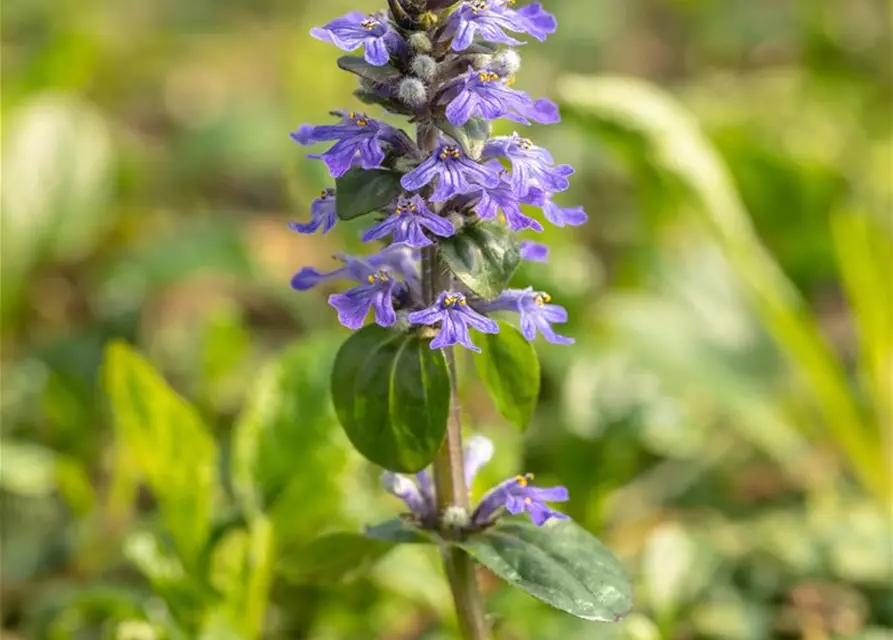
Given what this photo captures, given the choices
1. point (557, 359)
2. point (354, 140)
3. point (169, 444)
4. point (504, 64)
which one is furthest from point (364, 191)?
point (557, 359)

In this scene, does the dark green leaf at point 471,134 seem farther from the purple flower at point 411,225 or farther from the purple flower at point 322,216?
the purple flower at point 322,216

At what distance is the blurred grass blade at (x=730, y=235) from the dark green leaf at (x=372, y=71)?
1.51 metres

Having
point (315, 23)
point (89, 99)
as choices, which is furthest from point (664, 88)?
point (89, 99)

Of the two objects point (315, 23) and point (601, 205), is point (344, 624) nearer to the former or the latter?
point (601, 205)

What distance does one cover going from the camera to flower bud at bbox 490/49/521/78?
1.76 meters

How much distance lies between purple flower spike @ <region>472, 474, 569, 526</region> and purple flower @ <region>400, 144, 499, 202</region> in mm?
547

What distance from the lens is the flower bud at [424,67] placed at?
1.69 meters

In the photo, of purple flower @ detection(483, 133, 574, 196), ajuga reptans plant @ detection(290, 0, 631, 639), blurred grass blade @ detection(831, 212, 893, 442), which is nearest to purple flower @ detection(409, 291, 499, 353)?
ajuga reptans plant @ detection(290, 0, 631, 639)

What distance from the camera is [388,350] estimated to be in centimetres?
182

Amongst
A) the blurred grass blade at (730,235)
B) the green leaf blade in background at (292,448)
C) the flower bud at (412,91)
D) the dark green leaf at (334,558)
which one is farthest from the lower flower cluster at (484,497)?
the blurred grass blade at (730,235)

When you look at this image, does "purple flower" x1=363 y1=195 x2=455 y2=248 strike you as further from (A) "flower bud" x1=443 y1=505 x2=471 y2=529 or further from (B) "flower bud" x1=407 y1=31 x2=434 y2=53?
(A) "flower bud" x1=443 y1=505 x2=471 y2=529

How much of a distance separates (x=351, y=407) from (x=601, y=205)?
340 cm

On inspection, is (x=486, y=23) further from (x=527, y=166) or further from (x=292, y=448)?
(x=292, y=448)

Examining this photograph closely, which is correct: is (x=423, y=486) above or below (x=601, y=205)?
below
